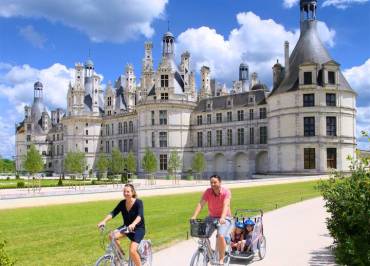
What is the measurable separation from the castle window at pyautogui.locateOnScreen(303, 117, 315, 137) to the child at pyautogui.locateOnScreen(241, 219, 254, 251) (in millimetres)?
44075

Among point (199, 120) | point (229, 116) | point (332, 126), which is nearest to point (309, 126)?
point (332, 126)

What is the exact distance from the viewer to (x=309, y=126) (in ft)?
173

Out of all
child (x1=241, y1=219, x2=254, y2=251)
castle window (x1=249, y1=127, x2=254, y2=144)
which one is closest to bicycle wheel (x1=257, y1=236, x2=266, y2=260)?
child (x1=241, y1=219, x2=254, y2=251)

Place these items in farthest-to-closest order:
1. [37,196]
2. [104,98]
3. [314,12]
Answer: [104,98], [314,12], [37,196]

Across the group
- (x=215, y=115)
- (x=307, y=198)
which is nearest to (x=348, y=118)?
(x=215, y=115)

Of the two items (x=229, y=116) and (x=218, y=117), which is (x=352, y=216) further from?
(x=218, y=117)

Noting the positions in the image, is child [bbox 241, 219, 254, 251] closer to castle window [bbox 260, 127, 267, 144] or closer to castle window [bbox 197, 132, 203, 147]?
castle window [bbox 260, 127, 267, 144]

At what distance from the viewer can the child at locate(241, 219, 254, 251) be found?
34.1 feet

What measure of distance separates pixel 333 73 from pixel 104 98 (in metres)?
46.1

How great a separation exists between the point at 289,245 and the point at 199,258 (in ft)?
14.3

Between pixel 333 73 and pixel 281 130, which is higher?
pixel 333 73

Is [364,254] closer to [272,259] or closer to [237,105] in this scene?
[272,259]

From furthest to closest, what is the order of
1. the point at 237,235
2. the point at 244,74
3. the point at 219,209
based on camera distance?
the point at 244,74 → the point at 237,235 → the point at 219,209

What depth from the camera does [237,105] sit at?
6381 cm
